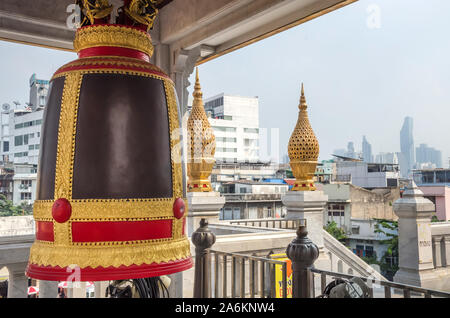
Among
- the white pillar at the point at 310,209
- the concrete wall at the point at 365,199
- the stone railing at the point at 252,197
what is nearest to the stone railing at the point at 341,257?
the white pillar at the point at 310,209

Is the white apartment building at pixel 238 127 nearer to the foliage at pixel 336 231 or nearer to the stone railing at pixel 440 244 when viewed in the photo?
the stone railing at pixel 440 244

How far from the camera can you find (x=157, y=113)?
3.21ft

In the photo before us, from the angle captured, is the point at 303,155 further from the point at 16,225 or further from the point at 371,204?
the point at 371,204

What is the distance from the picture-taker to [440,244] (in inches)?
217

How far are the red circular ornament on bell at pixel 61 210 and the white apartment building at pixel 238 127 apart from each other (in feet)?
13.9

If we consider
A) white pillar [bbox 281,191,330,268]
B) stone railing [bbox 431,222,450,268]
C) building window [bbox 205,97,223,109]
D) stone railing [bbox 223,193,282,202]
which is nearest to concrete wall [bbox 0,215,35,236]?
building window [bbox 205,97,223,109]

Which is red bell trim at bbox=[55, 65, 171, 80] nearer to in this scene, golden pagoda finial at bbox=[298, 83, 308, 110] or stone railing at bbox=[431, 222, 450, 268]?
stone railing at bbox=[431, 222, 450, 268]

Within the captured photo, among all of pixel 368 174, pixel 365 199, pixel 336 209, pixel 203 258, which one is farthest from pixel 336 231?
pixel 203 258

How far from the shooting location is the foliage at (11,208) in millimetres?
2555

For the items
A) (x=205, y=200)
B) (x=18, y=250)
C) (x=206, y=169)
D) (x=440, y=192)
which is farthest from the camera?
(x=440, y=192)

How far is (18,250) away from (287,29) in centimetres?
214

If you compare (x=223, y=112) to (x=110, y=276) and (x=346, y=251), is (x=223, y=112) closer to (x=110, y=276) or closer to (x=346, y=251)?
(x=346, y=251)

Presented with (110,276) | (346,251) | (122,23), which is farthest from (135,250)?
(346,251)

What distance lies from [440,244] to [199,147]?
3.77 metres
